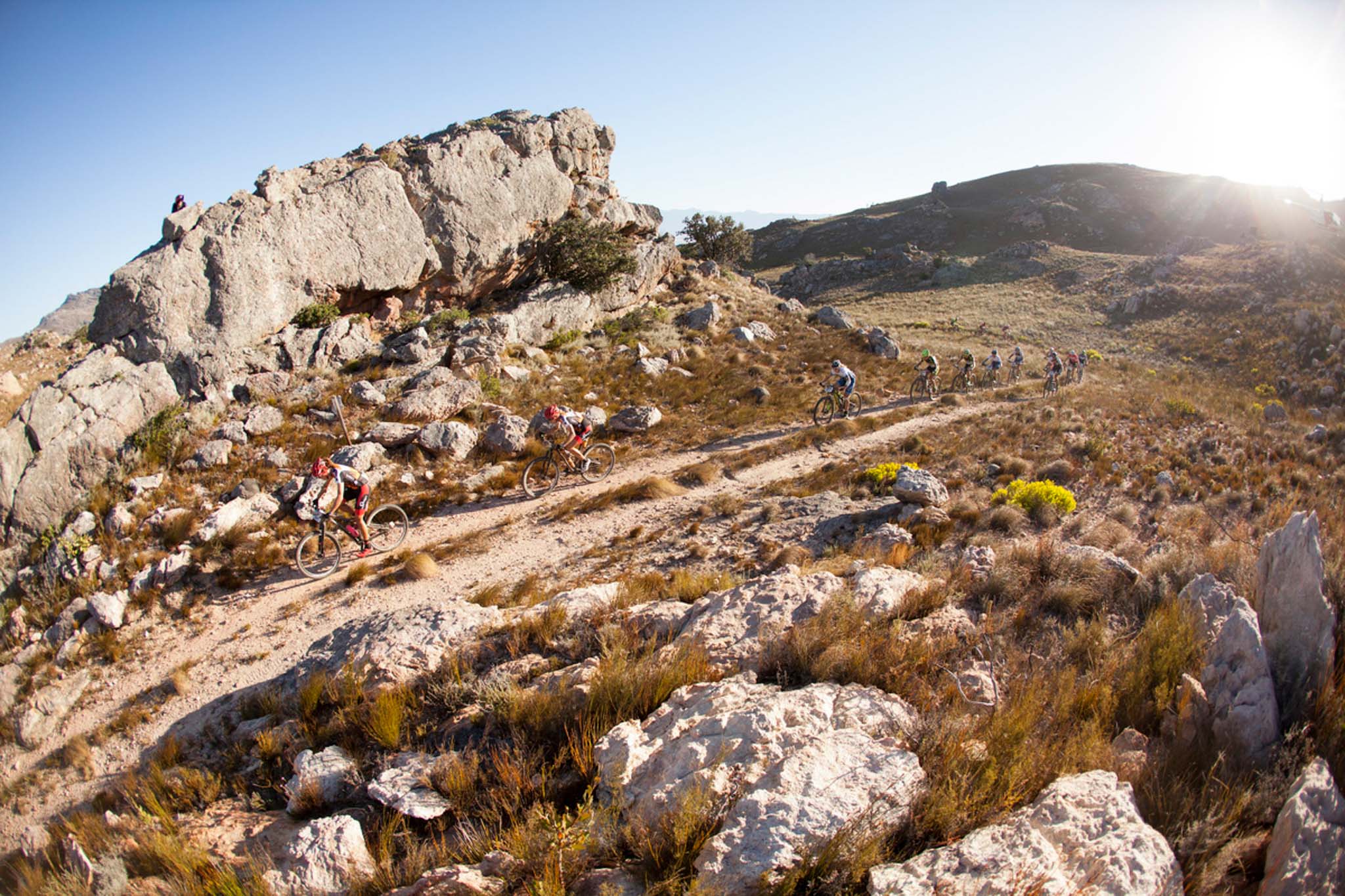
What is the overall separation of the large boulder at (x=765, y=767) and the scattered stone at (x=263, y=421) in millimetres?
15734

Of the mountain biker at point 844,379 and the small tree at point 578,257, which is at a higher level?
the small tree at point 578,257

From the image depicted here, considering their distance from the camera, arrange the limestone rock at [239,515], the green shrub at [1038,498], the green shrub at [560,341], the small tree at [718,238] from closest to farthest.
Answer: the limestone rock at [239,515]
the green shrub at [1038,498]
the green shrub at [560,341]
the small tree at [718,238]

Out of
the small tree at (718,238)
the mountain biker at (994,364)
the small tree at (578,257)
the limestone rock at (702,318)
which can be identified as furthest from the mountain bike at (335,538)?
the small tree at (718,238)

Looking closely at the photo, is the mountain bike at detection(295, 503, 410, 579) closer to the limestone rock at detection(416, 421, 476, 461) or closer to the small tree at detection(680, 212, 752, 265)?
the limestone rock at detection(416, 421, 476, 461)

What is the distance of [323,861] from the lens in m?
4.41

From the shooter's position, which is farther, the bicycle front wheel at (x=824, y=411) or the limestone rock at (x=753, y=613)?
the bicycle front wheel at (x=824, y=411)

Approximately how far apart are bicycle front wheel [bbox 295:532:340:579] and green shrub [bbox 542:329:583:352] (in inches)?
557

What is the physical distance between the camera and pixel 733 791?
409 centimetres

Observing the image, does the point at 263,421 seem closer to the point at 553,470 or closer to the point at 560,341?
the point at 553,470

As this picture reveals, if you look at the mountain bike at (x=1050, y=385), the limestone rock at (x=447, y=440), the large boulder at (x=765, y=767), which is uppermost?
the limestone rock at (x=447, y=440)

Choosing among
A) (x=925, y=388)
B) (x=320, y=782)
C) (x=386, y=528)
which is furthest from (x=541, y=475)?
(x=925, y=388)

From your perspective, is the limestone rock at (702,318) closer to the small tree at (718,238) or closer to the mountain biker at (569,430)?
the mountain biker at (569,430)

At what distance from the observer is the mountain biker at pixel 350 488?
12008 millimetres

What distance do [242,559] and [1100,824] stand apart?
565 inches
